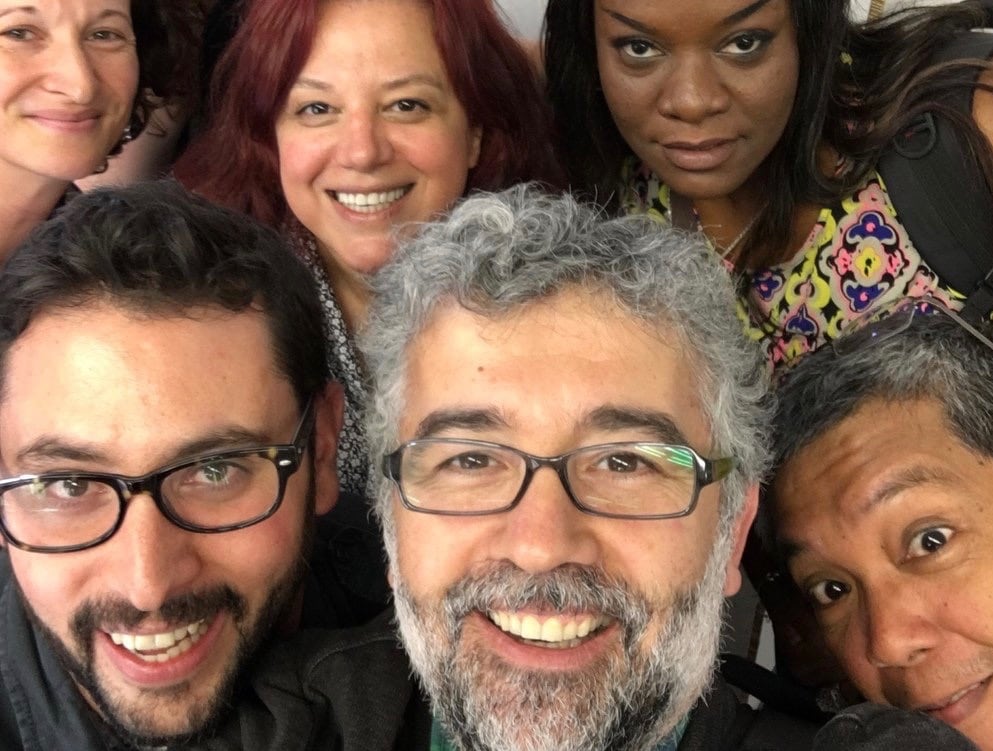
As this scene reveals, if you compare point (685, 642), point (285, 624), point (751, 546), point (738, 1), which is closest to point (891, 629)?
point (685, 642)

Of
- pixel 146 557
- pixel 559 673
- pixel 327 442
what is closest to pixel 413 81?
pixel 327 442

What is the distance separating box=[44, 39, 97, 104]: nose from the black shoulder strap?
66.3 inches

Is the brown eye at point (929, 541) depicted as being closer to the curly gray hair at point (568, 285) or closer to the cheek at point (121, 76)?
the curly gray hair at point (568, 285)

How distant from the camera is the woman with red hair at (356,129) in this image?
7.09ft

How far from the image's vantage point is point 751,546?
2.12 meters

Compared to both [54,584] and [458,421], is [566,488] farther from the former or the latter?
[54,584]

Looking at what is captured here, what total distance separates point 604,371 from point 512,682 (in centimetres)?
45

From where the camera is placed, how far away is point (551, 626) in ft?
4.84

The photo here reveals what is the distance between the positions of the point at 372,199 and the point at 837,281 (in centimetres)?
99

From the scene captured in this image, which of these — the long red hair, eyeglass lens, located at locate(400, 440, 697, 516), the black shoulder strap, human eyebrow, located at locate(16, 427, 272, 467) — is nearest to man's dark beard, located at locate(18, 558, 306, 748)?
human eyebrow, located at locate(16, 427, 272, 467)

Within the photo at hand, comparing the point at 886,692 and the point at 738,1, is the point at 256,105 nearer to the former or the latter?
the point at 738,1

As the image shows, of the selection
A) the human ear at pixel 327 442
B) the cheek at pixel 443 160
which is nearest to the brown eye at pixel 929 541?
the human ear at pixel 327 442

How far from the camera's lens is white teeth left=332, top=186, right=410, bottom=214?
2311 mm

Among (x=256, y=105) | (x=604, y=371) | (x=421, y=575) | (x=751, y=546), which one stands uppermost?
(x=256, y=105)
